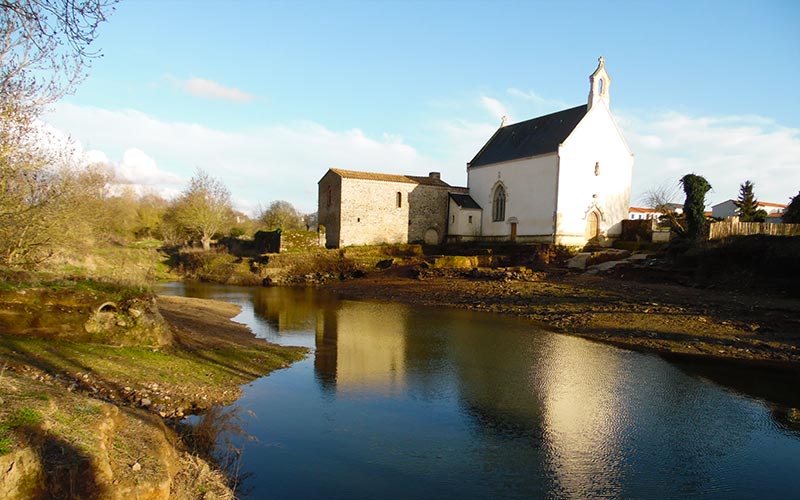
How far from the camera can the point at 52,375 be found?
305 inches

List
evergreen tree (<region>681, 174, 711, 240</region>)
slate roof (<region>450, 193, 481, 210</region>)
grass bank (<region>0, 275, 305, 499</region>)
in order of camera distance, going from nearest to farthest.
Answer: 1. grass bank (<region>0, 275, 305, 499</region>)
2. evergreen tree (<region>681, 174, 711, 240</region>)
3. slate roof (<region>450, 193, 481, 210</region>)

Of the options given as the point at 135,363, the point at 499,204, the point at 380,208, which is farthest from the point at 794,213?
the point at 135,363

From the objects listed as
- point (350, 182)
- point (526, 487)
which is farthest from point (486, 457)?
point (350, 182)

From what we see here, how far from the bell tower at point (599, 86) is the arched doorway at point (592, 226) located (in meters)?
8.15

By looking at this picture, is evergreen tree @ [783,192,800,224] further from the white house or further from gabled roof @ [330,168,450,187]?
gabled roof @ [330,168,450,187]

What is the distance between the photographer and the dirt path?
1508cm

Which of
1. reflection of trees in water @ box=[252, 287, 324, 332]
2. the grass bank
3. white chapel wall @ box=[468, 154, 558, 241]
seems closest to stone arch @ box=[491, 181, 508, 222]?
white chapel wall @ box=[468, 154, 558, 241]

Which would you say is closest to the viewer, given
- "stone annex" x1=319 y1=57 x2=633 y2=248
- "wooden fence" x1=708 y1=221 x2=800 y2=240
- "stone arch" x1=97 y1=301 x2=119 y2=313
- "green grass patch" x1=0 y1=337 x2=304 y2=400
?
"green grass patch" x1=0 y1=337 x2=304 y2=400

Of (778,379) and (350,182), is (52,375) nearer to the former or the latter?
(778,379)

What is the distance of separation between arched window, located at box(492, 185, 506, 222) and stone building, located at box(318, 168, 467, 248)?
171 inches

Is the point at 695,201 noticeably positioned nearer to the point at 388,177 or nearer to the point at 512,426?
the point at 388,177

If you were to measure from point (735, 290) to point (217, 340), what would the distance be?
73.0ft

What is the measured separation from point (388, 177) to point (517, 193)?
11.1m

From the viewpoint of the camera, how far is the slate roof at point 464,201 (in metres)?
42.9
